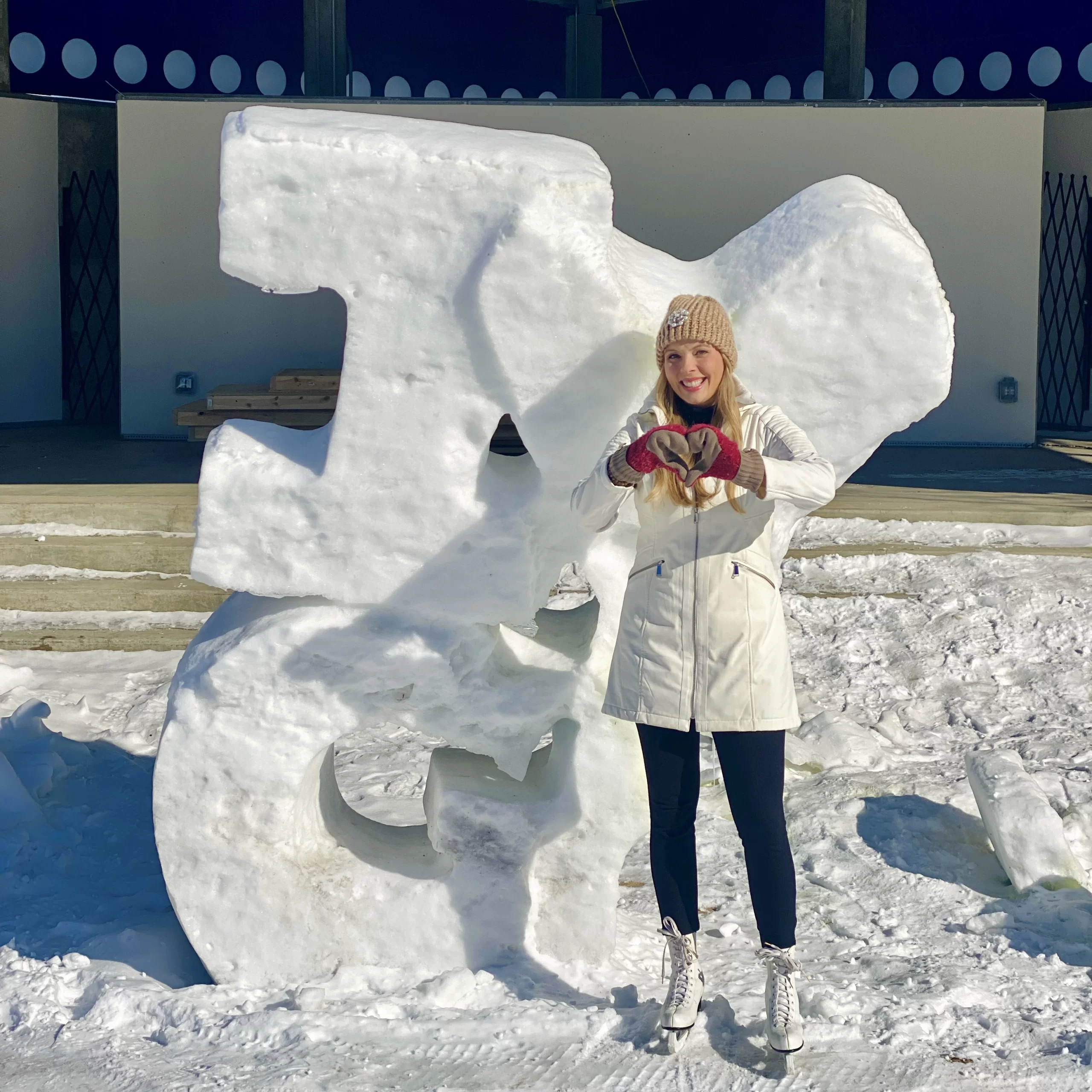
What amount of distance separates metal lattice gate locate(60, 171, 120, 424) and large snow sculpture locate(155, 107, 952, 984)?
29.0 feet

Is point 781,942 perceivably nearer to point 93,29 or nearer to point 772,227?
point 772,227

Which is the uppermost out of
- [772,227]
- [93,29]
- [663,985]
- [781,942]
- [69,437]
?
[93,29]

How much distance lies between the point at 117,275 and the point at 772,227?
32.3 ft

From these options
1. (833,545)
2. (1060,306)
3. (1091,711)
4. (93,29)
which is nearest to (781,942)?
(1091,711)

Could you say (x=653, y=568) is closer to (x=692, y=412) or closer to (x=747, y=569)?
(x=747, y=569)

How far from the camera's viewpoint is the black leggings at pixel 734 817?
8.63ft

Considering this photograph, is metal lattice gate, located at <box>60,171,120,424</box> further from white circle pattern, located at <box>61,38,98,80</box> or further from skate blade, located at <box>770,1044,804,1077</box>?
skate blade, located at <box>770,1044,804,1077</box>

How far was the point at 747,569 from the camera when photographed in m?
2.64

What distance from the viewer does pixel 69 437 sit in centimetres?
1049

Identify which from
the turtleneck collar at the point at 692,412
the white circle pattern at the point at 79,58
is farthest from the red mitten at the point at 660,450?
the white circle pattern at the point at 79,58

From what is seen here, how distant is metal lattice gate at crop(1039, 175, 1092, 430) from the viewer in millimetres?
11125

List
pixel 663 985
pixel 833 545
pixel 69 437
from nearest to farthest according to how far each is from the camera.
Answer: pixel 663 985 → pixel 833 545 → pixel 69 437

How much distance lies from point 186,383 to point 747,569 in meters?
8.52

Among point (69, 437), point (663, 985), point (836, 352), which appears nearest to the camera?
point (836, 352)
